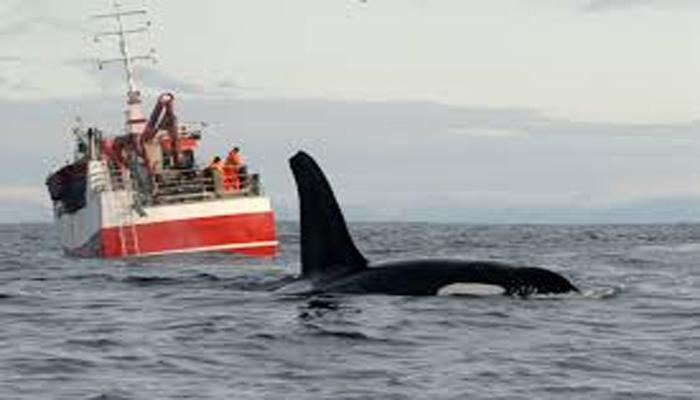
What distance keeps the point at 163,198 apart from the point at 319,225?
36.3 m

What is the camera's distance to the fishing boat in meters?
54.1

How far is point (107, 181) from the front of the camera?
57031mm

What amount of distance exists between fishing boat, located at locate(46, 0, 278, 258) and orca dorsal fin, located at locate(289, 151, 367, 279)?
3395 cm

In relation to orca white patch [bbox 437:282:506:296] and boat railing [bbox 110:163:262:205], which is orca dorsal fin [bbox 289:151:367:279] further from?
boat railing [bbox 110:163:262:205]

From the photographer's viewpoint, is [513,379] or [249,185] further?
[249,185]

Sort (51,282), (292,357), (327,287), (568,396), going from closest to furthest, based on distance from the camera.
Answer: (568,396) → (292,357) → (327,287) → (51,282)

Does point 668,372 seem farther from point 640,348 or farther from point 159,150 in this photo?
point 159,150

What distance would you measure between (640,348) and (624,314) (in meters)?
3.52

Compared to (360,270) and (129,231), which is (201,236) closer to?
(129,231)

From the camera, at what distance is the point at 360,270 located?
19531 mm

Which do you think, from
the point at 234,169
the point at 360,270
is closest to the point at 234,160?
the point at 234,169

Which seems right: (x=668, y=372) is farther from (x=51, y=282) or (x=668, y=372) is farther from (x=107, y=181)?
(x=107, y=181)

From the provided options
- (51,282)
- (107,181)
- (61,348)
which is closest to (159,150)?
(107,181)


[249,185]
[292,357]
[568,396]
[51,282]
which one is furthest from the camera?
[249,185]
